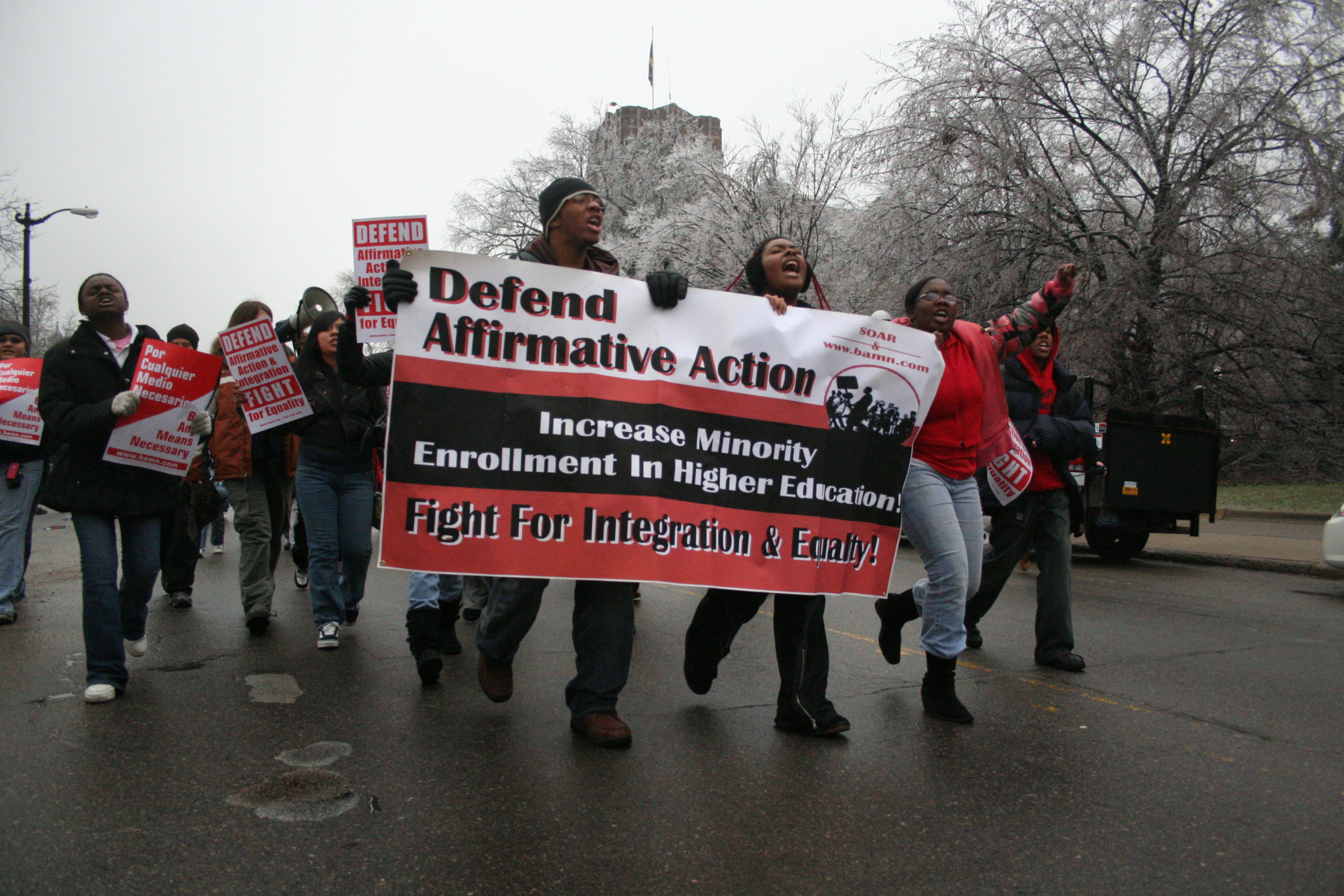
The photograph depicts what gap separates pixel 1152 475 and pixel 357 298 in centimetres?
1009

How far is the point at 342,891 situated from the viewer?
8.54 feet

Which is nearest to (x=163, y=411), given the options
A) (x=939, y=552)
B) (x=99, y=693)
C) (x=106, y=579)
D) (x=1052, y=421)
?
(x=106, y=579)

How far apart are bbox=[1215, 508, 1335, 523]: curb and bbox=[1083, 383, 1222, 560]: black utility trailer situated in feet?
17.7

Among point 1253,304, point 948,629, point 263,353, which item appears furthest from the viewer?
point 1253,304

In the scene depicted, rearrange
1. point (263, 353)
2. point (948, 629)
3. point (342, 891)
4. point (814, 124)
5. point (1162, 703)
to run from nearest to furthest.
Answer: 1. point (342, 891)
2. point (948, 629)
3. point (1162, 703)
4. point (263, 353)
5. point (814, 124)

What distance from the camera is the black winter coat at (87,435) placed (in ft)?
14.8

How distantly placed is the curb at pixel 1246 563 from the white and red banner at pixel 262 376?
995 centimetres

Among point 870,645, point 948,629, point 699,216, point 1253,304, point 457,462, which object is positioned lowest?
point 870,645

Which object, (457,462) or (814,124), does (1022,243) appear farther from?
(457,462)

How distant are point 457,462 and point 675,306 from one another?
1.04 metres

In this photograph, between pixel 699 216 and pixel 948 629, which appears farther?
pixel 699 216

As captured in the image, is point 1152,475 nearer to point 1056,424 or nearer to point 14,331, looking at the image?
point 1056,424

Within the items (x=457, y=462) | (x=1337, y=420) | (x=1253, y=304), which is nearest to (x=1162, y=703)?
(x=457, y=462)

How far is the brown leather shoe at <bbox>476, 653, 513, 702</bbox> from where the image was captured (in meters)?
4.11
